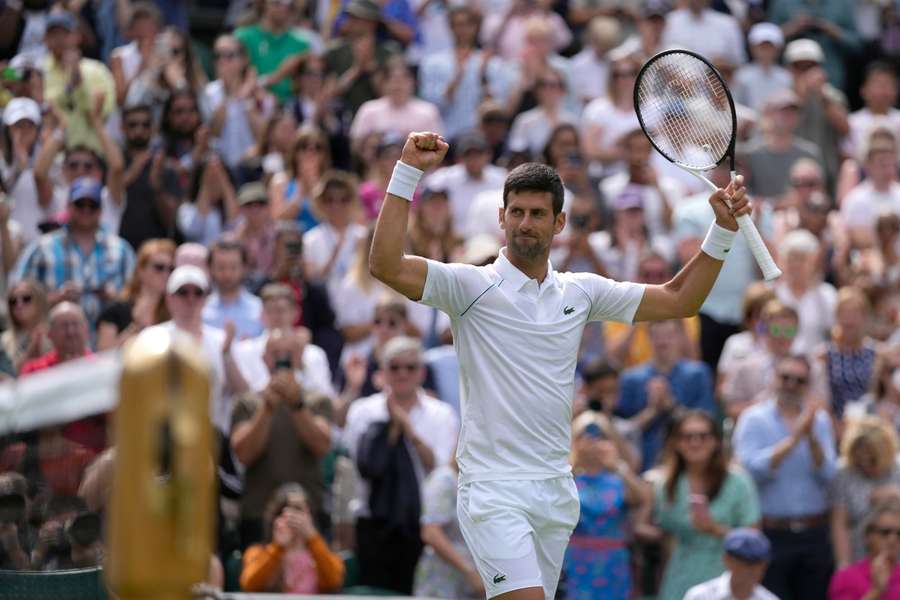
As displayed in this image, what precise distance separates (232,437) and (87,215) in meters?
2.47

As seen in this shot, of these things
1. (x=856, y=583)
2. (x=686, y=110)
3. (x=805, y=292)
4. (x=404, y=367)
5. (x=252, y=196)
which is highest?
(x=252, y=196)

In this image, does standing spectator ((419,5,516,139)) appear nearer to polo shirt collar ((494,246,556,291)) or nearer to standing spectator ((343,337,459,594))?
standing spectator ((343,337,459,594))

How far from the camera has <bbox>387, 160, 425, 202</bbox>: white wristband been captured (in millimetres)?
6227

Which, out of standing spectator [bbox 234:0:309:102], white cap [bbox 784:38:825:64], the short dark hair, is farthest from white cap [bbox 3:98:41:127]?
the short dark hair

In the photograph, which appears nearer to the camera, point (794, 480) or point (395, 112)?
point (794, 480)

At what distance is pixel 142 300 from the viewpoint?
12.0m

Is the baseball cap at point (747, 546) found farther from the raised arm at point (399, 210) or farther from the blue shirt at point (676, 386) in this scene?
the raised arm at point (399, 210)

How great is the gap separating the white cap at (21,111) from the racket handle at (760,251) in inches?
310

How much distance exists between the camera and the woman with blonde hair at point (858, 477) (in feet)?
36.6

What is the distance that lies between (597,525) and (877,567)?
5.44 ft

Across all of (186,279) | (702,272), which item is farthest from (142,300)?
(702,272)

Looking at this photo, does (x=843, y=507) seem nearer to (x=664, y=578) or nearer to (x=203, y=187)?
(x=664, y=578)

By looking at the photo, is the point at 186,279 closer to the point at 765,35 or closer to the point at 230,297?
the point at 230,297

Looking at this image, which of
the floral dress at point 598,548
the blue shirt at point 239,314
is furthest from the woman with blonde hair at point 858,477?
the blue shirt at point 239,314
